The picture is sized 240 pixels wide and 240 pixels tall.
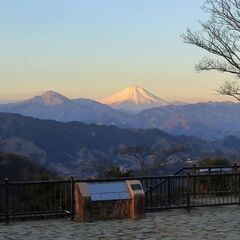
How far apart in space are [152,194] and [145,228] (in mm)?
6235

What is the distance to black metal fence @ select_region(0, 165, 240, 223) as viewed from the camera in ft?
49.5

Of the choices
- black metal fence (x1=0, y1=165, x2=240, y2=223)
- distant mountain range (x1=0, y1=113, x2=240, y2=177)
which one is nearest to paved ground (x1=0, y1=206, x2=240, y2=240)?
black metal fence (x1=0, y1=165, x2=240, y2=223)

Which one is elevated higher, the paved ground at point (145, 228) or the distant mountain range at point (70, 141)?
the distant mountain range at point (70, 141)

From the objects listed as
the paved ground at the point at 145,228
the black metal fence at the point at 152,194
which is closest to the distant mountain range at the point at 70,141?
the black metal fence at the point at 152,194

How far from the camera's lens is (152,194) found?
1942 cm

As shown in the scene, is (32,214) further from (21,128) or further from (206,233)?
(21,128)

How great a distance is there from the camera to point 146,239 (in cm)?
1171

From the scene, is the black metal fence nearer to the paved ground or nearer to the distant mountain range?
the paved ground

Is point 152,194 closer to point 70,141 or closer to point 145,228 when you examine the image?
point 145,228

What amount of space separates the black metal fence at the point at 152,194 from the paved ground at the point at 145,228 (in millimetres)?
760

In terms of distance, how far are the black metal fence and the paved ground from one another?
2.49 feet

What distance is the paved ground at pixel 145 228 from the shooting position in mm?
12133

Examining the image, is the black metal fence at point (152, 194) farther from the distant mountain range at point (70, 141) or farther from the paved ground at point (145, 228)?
the distant mountain range at point (70, 141)

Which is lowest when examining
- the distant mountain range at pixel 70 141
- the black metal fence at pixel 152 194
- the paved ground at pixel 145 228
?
the paved ground at pixel 145 228
